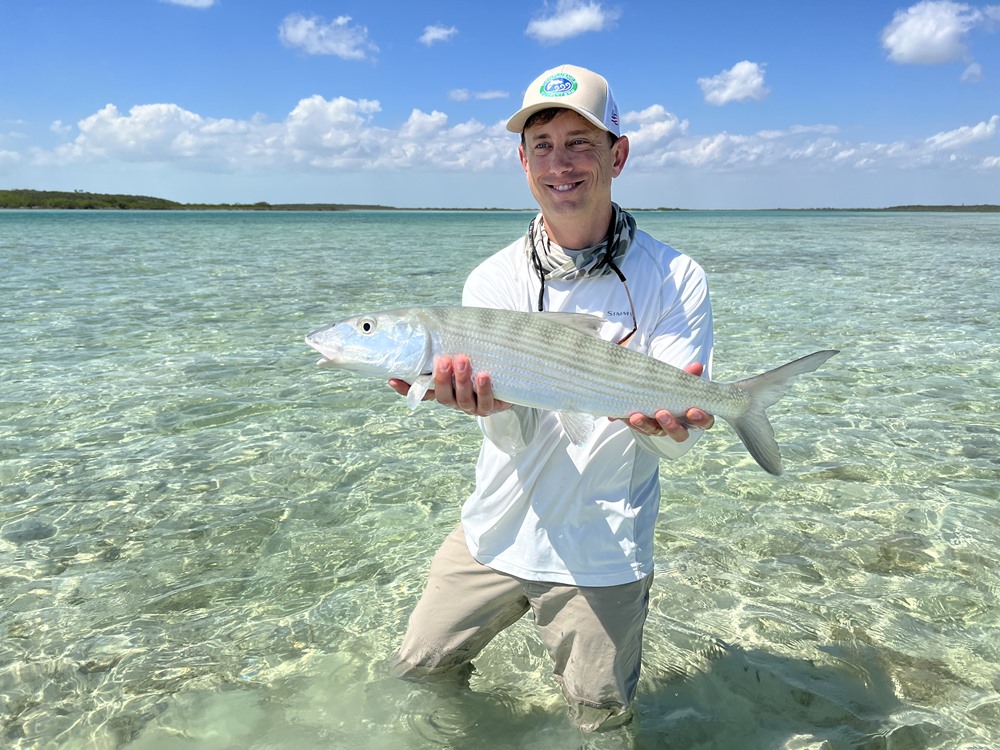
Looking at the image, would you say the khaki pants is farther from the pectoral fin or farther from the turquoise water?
the pectoral fin

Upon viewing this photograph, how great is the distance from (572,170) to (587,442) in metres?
1.18

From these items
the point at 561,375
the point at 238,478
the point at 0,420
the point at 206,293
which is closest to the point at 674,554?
the point at 561,375

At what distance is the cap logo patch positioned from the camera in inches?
116

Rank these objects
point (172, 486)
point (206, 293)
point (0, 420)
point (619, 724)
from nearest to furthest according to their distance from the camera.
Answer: point (619, 724) → point (172, 486) → point (0, 420) → point (206, 293)

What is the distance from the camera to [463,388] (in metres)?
2.96

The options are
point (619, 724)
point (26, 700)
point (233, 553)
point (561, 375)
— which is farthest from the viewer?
point (233, 553)

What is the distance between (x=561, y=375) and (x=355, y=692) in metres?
2.14

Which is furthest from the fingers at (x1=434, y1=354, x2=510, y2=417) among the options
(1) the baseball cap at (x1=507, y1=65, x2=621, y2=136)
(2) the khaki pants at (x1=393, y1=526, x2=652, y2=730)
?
(1) the baseball cap at (x1=507, y1=65, x2=621, y2=136)

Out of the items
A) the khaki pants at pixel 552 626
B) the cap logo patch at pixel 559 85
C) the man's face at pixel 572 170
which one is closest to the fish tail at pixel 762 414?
the khaki pants at pixel 552 626

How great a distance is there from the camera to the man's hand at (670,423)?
2.87 metres

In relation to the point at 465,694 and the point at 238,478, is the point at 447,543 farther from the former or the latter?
the point at 238,478

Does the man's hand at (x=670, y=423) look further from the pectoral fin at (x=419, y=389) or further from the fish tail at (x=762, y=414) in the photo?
the pectoral fin at (x=419, y=389)

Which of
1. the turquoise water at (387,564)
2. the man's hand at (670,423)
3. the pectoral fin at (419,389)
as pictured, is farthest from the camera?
the turquoise water at (387,564)

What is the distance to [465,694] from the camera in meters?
3.66
